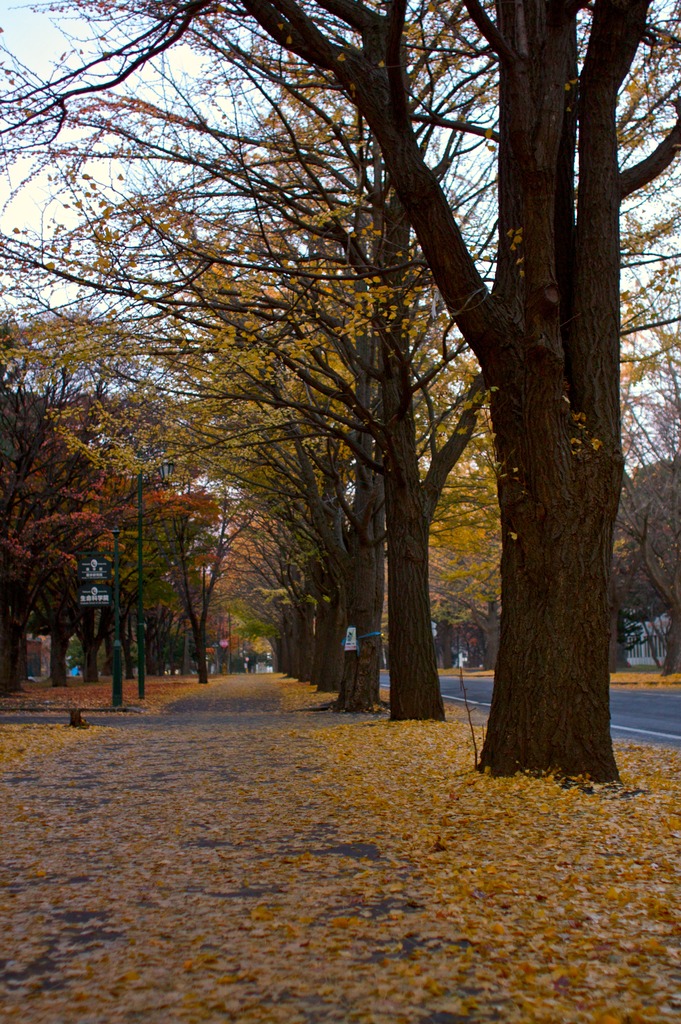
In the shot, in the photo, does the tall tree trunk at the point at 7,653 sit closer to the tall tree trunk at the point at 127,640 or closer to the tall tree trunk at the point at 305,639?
the tall tree trunk at the point at 305,639

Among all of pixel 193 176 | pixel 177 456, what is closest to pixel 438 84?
pixel 193 176

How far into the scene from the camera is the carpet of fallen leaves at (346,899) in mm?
3596

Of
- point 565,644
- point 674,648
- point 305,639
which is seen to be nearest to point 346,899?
point 565,644

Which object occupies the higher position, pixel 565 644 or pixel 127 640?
pixel 127 640

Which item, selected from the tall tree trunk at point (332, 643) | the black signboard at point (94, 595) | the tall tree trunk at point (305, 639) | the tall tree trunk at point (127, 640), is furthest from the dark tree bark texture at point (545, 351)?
the tall tree trunk at point (127, 640)

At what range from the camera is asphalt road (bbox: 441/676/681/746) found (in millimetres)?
14672

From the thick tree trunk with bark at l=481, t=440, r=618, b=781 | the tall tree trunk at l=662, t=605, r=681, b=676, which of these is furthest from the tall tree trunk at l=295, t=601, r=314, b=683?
the thick tree trunk with bark at l=481, t=440, r=618, b=781

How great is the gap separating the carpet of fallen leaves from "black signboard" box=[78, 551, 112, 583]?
1742 centimetres

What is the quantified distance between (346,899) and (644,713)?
1550 centimetres

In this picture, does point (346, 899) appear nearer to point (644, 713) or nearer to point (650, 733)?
point (650, 733)

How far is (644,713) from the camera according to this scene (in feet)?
63.1

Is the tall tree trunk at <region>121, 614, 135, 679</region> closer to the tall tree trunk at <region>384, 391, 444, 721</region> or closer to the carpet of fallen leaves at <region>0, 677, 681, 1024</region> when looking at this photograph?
the tall tree trunk at <region>384, 391, 444, 721</region>

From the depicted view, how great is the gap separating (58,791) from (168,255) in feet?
18.3

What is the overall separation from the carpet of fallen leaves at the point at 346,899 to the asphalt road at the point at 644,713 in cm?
510
